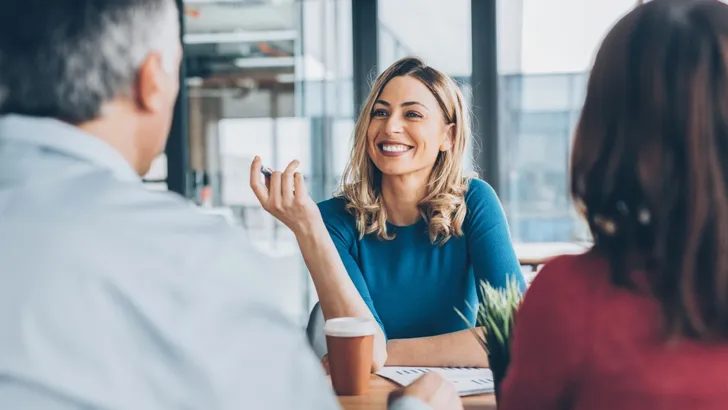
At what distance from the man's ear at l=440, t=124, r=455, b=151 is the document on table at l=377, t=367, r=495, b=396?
848mm

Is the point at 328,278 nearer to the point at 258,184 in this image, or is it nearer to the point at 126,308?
the point at 258,184

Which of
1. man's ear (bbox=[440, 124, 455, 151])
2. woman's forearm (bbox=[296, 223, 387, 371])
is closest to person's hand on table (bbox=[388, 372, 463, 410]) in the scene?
woman's forearm (bbox=[296, 223, 387, 371])

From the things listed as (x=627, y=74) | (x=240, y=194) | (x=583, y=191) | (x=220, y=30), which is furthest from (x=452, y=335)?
(x=220, y=30)

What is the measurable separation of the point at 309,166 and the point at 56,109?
3789 millimetres

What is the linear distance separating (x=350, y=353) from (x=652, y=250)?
0.57 m

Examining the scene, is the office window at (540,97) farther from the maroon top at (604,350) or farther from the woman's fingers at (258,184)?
the maroon top at (604,350)

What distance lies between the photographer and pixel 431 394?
943 millimetres

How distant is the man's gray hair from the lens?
0.67 meters

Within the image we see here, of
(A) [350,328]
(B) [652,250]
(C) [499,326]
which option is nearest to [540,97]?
(A) [350,328]

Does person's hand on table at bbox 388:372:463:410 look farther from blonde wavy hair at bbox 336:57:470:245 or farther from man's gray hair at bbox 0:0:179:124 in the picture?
blonde wavy hair at bbox 336:57:470:245

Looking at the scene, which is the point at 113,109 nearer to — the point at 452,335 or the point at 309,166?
the point at 452,335

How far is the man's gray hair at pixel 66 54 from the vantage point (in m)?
0.67

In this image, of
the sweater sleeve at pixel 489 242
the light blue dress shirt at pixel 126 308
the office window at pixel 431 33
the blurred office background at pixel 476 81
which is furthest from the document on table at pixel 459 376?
the office window at pixel 431 33

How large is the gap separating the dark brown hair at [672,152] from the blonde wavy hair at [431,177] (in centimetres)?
112
